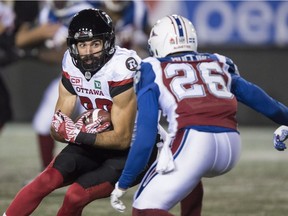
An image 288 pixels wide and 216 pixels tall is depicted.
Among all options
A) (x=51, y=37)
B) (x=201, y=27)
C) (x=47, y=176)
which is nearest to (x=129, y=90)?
(x=47, y=176)

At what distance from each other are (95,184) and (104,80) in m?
0.49

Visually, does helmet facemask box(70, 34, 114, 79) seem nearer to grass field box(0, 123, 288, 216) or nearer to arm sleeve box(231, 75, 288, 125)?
arm sleeve box(231, 75, 288, 125)

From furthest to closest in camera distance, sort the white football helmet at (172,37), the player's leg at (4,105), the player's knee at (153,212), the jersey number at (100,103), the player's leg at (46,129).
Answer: the player's leg at (4,105), the player's leg at (46,129), the jersey number at (100,103), the white football helmet at (172,37), the player's knee at (153,212)

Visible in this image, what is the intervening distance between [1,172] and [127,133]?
326 centimetres

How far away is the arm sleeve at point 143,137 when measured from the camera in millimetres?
3973

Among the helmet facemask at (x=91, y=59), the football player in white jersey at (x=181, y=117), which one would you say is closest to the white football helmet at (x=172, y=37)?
the football player in white jersey at (x=181, y=117)

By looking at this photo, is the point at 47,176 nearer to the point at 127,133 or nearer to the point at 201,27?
the point at 127,133

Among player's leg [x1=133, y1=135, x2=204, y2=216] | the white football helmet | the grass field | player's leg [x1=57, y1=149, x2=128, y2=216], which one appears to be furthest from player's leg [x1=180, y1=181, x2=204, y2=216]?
the grass field

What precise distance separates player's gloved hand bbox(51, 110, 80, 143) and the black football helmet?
258 millimetres

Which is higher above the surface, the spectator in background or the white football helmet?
the white football helmet

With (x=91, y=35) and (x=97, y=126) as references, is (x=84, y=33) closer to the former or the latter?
(x=91, y=35)

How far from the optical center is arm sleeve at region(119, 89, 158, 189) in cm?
397

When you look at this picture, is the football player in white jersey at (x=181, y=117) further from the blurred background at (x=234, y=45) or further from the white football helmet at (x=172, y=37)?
the blurred background at (x=234, y=45)

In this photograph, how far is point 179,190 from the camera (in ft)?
13.0
